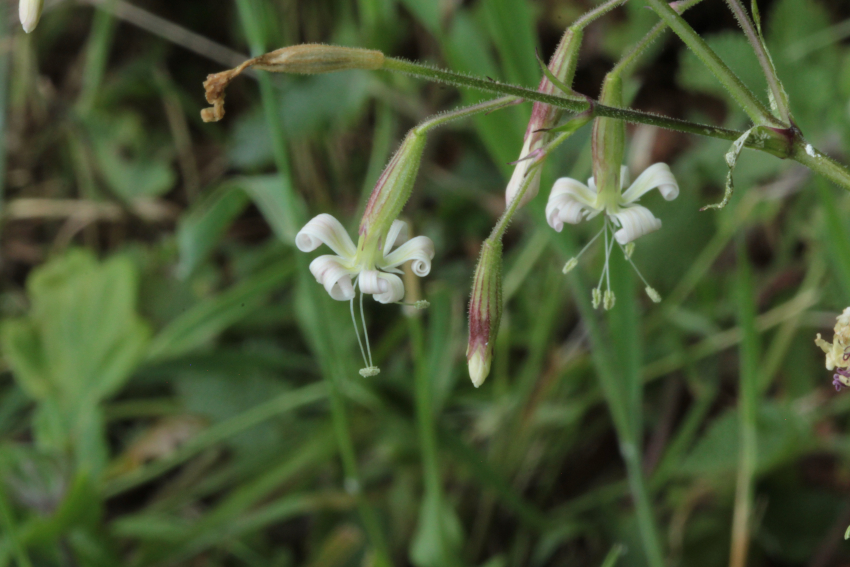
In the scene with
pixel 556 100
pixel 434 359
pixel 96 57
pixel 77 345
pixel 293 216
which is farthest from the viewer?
pixel 96 57

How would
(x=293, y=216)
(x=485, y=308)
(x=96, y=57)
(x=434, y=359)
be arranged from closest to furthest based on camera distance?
(x=485, y=308), (x=293, y=216), (x=434, y=359), (x=96, y=57)

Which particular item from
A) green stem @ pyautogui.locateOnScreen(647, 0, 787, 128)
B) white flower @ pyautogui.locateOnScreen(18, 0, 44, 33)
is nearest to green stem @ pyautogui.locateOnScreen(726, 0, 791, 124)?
green stem @ pyautogui.locateOnScreen(647, 0, 787, 128)

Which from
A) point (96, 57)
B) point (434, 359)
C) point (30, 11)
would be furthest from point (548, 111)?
point (96, 57)

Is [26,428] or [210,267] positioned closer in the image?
[26,428]

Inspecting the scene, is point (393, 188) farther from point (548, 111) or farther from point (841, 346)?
point (841, 346)

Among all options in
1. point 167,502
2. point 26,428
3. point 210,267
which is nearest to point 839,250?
point 167,502

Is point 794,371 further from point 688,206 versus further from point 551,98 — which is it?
point 551,98
